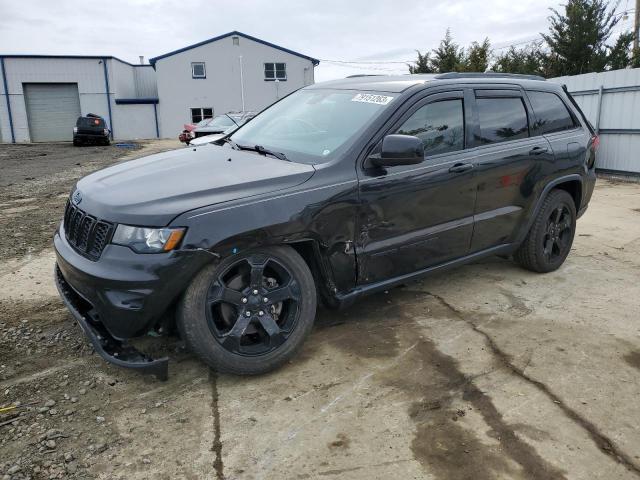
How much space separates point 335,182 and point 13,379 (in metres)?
2.29

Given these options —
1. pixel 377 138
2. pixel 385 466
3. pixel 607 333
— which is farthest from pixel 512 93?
pixel 385 466

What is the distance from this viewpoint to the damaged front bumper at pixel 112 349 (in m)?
2.84

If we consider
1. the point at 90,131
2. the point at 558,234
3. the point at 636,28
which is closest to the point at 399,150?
the point at 558,234

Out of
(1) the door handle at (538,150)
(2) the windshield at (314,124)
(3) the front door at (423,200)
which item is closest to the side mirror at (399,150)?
(3) the front door at (423,200)

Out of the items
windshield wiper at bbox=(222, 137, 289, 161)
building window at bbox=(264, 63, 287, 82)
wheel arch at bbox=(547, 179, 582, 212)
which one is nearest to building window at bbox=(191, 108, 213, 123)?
building window at bbox=(264, 63, 287, 82)

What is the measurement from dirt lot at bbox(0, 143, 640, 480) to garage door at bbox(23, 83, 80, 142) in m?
36.5

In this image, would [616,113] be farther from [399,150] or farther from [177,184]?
[177,184]

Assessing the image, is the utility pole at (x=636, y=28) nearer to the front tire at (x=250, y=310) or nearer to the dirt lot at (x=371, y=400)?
the dirt lot at (x=371, y=400)

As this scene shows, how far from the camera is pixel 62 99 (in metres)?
36.4

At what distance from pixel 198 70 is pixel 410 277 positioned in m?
35.7

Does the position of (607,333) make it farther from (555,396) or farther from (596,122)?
(596,122)

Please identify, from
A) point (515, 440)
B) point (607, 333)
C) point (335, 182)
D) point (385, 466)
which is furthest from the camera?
point (607, 333)

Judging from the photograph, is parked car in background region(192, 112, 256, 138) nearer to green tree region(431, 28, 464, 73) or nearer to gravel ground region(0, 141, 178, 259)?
gravel ground region(0, 141, 178, 259)

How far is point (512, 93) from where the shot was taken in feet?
14.8
